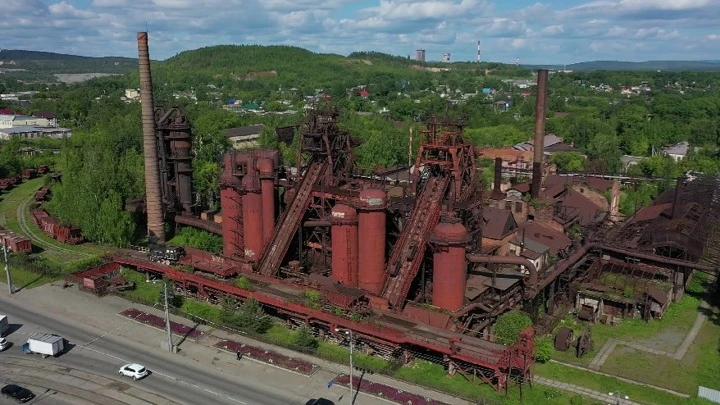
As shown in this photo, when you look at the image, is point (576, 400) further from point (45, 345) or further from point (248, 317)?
point (45, 345)

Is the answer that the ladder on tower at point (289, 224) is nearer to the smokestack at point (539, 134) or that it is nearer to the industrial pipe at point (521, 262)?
the industrial pipe at point (521, 262)

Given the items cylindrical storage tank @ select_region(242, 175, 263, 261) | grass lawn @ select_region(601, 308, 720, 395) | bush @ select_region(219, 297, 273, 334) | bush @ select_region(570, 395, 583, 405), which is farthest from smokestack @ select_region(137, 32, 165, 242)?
grass lawn @ select_region(601, 308, 720, 395)

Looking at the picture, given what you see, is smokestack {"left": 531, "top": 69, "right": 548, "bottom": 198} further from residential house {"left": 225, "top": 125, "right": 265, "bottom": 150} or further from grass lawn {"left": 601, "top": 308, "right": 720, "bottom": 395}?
residential house {"left": 225, "top": 125, "right": 265, "bottom": 150}

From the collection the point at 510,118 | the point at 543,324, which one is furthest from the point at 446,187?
the point at 510,118

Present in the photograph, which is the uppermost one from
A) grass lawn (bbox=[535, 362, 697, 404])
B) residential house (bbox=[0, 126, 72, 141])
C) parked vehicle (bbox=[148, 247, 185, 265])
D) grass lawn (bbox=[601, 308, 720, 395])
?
residential house (bbox=[0, 126, 72, 141])

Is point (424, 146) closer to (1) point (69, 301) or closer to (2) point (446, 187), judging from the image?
(2) point (446, 187)

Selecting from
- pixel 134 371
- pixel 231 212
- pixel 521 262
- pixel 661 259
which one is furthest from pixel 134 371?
pixel 661 259
